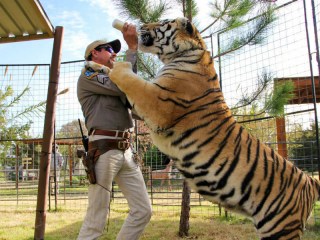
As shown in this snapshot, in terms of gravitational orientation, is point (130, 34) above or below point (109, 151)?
above

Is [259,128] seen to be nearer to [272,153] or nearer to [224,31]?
[224,31]

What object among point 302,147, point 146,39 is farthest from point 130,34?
point 302,147

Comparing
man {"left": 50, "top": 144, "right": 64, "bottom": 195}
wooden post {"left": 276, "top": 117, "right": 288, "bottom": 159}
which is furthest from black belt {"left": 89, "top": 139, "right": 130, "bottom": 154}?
man {"left": 50, "top": 144, "right": 64, "bottom": 195}

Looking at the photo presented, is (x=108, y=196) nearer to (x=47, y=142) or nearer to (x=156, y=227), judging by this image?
(x=47, y=142)

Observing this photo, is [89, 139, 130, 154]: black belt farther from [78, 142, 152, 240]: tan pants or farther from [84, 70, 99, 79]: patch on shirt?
[84, 70, 99, 79]: patch on shirt

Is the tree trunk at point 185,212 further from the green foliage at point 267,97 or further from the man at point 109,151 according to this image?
the man at point 109,151

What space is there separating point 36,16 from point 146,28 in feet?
7.49

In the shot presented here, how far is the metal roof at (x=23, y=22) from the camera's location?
4.89 metres

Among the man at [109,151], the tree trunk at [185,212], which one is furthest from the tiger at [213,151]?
the tree trunk at [185,212]

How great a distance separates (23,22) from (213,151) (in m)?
3.72

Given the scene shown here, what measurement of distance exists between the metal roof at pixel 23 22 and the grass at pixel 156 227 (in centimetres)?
323

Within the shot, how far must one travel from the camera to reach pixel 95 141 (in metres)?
3.55

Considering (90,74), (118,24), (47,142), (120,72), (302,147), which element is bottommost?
(302,147)

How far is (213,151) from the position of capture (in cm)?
300
